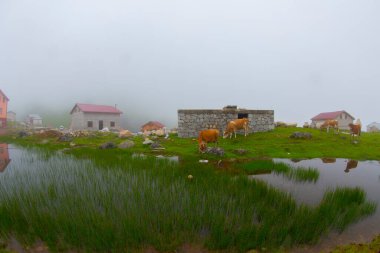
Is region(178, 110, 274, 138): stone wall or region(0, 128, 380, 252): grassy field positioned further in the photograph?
region(178, 110, 274, 138): stone wall

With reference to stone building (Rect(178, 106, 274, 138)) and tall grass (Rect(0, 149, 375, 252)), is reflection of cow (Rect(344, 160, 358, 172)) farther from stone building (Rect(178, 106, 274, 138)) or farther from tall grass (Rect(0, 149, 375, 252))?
stone building (Rect(178, 106, 274, 138))

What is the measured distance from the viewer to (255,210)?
7.25 m

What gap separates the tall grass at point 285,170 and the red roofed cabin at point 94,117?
47.6 m

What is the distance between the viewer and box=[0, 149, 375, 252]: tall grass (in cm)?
574

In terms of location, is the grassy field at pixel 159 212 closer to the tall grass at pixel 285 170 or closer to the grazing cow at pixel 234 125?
the tall grass at pixel 285 170

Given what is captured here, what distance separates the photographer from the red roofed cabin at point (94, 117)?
178 ft

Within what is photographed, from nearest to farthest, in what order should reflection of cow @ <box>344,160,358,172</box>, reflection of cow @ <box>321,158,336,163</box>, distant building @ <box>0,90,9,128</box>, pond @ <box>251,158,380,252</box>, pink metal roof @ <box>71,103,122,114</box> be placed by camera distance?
pond @ <box>251,158,380,252</box>, reflection of cow @ <box>344,160,358,172</box>, reflection of cow @ <box>321,158,336,163</box>, distant building @ <box>0,90,9,128</box>, pink metal roof @ <box>71,103,122,114</box>

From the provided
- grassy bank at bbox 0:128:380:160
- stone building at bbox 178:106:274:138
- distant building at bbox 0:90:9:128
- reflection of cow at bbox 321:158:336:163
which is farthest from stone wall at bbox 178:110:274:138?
A: distant building at bbox 0:90:9:128

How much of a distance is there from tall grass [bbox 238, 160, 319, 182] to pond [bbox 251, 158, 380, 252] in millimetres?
350

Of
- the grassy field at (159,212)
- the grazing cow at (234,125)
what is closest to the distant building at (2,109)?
the grazing cow at (234,125)

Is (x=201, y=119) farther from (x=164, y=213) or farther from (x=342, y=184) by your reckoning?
(x=164, y=213)

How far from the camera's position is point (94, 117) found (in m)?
55.2

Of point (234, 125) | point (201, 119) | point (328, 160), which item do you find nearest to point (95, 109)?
point (201, 119)

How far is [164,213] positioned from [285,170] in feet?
27.5
